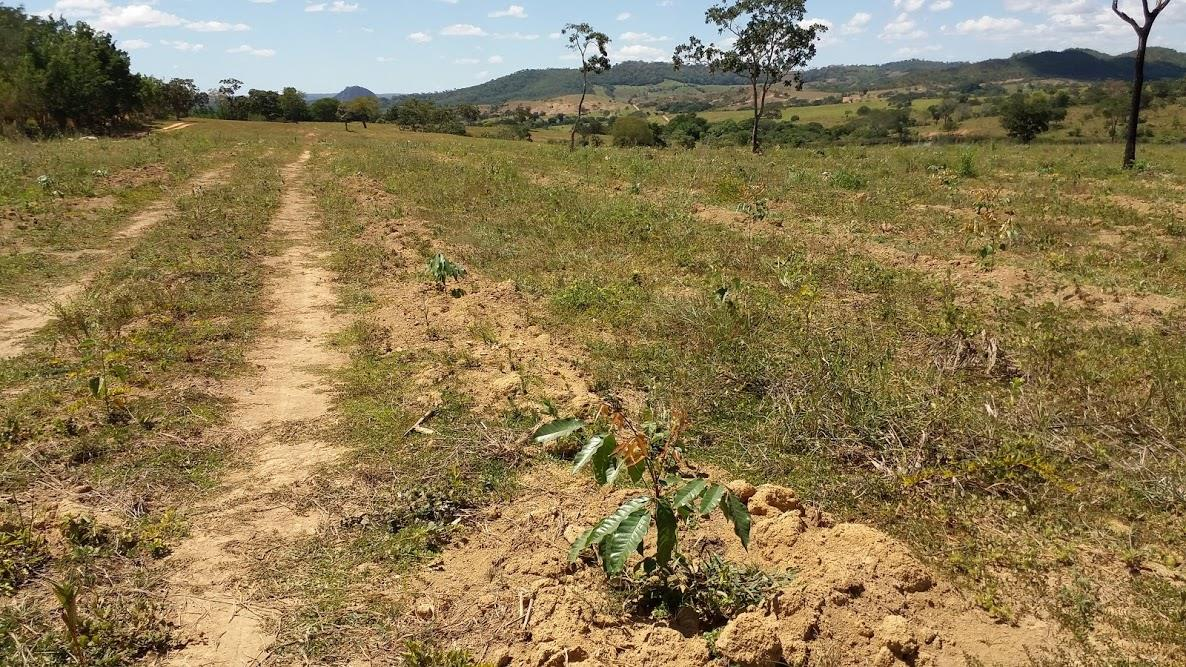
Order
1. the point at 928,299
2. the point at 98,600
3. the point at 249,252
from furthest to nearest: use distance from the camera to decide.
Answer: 1. the point at 249,252
2. the point at 928,299
3. the point at 98,600

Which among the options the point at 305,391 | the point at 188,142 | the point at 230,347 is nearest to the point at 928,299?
the point at 305,391

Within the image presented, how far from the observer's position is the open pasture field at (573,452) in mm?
3105

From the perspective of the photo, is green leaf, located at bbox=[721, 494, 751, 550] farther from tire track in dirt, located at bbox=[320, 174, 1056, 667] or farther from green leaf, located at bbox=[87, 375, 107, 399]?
green leaf, located at bbox=[87, 375, 107, 399]

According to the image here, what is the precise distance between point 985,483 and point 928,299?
13.8 feet

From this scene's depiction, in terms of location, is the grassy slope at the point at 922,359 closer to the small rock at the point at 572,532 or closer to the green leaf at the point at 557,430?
the small rock at the point at 572,532

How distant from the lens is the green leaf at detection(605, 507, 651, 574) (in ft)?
9.14

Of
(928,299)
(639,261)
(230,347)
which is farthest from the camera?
(639,261)

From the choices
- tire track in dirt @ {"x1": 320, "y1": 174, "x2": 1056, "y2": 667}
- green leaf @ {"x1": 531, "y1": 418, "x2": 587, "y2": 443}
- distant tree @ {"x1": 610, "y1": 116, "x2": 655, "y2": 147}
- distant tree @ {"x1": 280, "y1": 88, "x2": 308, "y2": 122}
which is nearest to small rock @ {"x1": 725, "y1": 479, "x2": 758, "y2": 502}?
tire track in dirt @ {"x1": 320, "y1": 174, "x2": 1056, "y2": 667}

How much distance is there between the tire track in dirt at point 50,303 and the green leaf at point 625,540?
711 cm

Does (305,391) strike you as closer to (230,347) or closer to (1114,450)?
(230,347)

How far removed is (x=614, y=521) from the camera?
9.57 feet

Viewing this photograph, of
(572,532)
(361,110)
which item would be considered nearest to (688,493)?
(572,532)

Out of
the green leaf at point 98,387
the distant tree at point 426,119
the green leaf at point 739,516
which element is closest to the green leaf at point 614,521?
the green leaf at point 739,516

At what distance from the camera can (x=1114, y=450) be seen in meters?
4.48
